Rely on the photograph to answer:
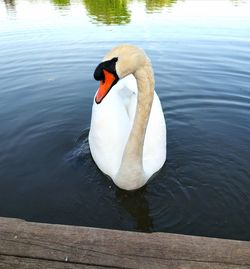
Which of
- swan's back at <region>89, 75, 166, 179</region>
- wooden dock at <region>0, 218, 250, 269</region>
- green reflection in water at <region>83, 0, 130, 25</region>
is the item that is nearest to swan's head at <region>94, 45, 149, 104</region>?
swan's back at <region>89, 75, 166, 179</region>

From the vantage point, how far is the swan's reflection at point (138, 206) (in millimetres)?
4590

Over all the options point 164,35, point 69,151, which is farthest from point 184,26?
point 69,151

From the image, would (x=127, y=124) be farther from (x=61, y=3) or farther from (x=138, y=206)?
(x=61, y=3)

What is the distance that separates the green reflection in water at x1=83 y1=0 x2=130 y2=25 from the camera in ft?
70.9

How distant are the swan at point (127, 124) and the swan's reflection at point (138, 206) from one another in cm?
14

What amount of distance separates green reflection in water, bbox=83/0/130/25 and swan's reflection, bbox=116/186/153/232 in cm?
1658

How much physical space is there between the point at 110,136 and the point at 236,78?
5801 millimetres

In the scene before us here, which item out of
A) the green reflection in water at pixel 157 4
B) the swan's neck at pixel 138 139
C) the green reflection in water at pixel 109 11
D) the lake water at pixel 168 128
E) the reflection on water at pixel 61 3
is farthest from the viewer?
the reflection on water at pixel 61 3

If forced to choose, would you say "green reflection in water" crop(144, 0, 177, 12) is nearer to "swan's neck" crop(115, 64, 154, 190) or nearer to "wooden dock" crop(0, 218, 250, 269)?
"swan's neck" crop(115, 64, 154, 190)

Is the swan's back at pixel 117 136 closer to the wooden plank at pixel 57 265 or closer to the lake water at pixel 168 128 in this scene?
the lake water at pixel 168 128

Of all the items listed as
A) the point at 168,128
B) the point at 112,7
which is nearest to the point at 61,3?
the point at 112,7

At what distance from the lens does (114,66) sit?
155 inches

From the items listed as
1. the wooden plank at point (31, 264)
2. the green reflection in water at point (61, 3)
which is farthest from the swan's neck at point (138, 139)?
the green reflection in water at point (61, 3)

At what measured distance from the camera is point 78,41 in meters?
15.6
